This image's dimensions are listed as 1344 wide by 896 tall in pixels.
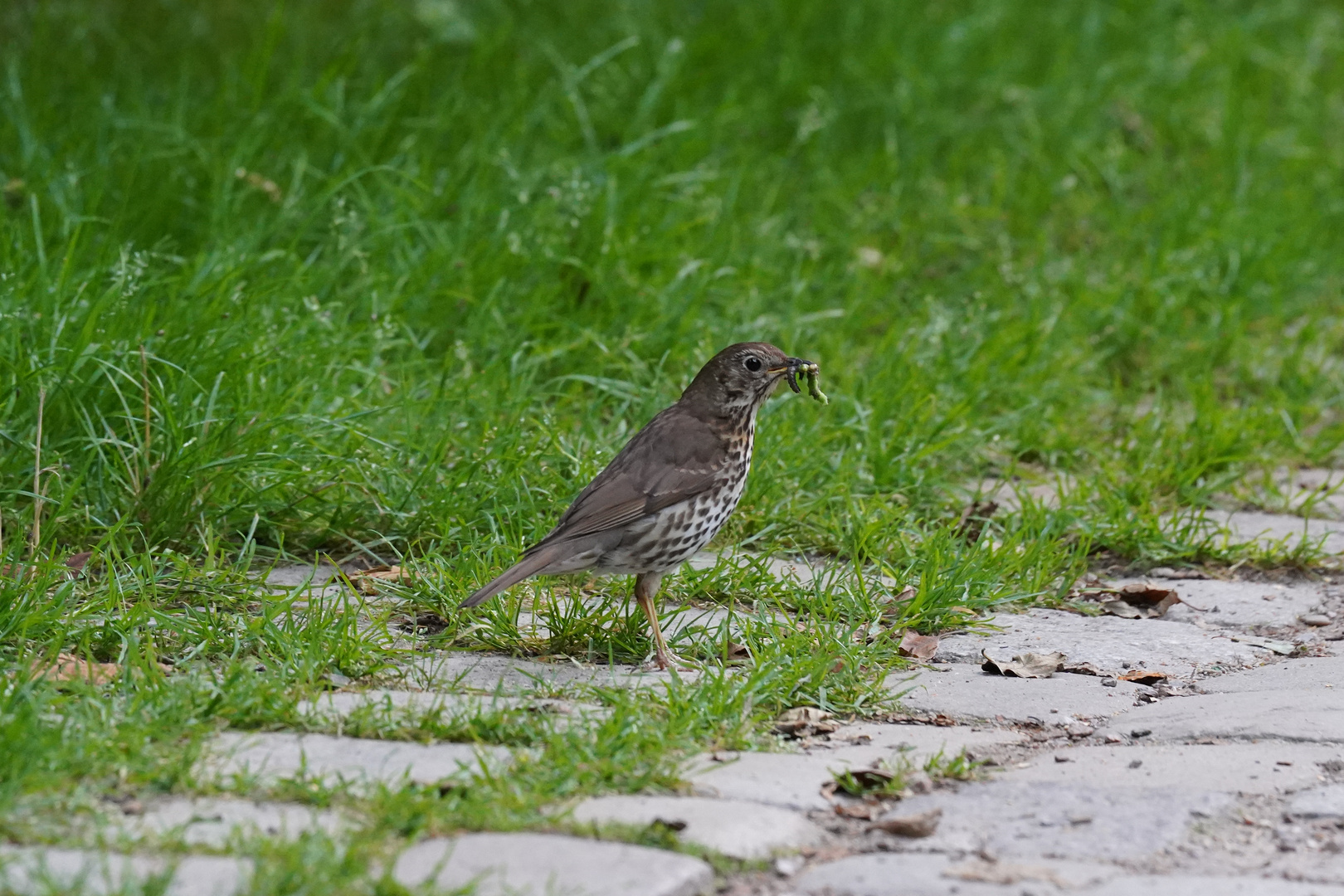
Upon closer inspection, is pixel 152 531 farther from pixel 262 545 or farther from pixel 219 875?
pixel 219 875

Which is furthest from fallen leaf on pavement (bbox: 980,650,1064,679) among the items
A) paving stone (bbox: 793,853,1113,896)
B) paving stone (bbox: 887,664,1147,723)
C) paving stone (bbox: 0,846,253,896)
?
paving stone (bbox: 0,846,253,896)

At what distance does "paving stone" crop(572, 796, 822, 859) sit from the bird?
0.83 m

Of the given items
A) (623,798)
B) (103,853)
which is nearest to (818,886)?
(623,798)

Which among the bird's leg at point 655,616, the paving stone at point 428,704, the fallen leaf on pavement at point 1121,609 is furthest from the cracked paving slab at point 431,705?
the fallen leaf on pavement at point 1121,609

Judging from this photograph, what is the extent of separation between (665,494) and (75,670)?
5.17 ft

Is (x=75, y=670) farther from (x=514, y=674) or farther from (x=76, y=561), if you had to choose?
(x=514, y=674)

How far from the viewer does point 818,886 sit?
303 cm

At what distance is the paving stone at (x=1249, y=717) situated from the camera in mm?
3836

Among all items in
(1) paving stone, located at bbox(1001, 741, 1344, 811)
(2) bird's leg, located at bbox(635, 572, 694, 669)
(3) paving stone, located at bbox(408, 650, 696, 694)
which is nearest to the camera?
(1) paving stone, located at bbox(1001, 741, 1344, 811)

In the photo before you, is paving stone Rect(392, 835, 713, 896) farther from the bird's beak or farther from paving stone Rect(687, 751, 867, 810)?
the bird's beak

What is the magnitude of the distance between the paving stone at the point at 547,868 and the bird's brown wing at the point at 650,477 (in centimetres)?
140

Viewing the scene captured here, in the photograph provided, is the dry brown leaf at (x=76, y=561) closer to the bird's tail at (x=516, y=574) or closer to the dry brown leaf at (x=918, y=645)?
the bird's tail at (x=516, y=574)

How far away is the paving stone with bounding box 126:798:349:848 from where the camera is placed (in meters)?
3.02

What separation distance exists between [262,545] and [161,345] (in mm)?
811
